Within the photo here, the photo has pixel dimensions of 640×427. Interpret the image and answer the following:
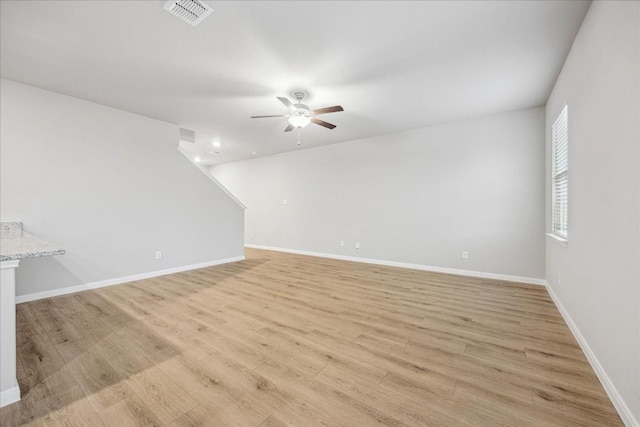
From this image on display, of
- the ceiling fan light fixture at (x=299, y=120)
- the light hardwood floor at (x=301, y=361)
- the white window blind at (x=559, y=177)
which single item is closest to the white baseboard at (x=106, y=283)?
the light hardwood floor at (x=301, y=361)

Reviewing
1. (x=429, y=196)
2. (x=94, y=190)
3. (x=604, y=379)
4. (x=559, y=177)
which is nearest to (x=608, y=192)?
(x=604, y=379)

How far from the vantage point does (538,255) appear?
3.94 m

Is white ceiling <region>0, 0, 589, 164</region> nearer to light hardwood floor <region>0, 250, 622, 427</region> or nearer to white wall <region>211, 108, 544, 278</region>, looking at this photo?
white wall <region>211, 108, 544, 278</region>

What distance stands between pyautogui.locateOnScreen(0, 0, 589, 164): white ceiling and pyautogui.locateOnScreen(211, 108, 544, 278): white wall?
2.11 ft

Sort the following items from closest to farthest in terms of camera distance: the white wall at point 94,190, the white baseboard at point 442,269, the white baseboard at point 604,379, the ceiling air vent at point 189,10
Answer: the white baseboard at point 604,379, the ceiling air vent at point 189,10, the white wall at point 94,190, the white baseboard at point 442,269

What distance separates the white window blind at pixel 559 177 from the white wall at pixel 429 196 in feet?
1.92

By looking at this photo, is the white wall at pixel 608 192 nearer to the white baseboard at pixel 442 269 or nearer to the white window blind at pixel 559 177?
the white window blind at pixel 559 177

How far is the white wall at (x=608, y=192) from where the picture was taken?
1.37 metres

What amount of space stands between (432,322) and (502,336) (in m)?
0.58

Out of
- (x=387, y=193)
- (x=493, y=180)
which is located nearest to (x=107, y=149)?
(x=387, y=193)

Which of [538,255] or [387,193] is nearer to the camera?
[538,255]

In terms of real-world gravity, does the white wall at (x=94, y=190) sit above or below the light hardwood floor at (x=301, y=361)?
above

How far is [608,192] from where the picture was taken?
1674 mm

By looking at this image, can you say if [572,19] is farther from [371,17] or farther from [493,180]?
[493,180]
